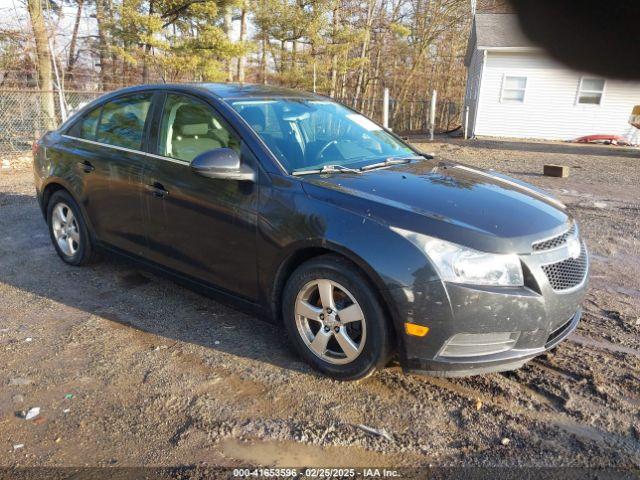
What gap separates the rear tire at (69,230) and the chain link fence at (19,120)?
755 centimetres

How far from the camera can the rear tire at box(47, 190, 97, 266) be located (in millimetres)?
4633

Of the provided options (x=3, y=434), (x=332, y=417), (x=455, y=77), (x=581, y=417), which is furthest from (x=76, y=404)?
(x=455, y=77)

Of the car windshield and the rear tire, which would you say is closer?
the car windshield

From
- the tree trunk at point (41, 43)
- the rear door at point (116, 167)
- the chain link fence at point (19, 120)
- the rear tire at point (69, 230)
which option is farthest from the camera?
the tree trunk at point (41, 43)


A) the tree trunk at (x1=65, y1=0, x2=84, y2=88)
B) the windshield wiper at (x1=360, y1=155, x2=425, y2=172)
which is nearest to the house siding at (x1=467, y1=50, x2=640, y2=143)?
the tree trunk at (x1=65, y1=0, x2=84, y2=88)

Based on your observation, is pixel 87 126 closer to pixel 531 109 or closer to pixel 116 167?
pixel 116 167

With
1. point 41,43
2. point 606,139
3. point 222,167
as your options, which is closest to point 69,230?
point 222,167

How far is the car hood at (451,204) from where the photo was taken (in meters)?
Answer: 2.64

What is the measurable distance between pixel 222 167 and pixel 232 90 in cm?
105

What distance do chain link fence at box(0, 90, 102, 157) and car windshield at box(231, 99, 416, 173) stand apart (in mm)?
9299

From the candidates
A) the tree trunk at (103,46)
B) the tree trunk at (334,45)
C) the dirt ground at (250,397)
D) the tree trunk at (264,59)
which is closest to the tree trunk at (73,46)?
the tree trunk at (103,46)

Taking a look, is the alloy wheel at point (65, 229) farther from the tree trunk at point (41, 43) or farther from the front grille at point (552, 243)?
the tree trunk at point (41, 43)

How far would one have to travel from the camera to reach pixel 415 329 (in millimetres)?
2625

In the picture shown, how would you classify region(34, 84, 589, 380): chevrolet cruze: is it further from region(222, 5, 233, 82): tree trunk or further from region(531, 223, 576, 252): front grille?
region(222, 5, 233, 82): tree trunk
